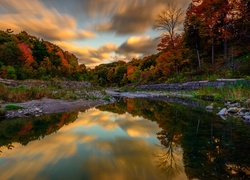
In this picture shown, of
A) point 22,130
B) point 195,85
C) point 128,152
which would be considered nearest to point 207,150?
point 128,152

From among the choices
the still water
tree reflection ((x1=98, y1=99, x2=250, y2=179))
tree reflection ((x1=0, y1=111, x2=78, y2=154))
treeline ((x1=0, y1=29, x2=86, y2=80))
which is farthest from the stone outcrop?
treeline ((x1=0, y1=29, x2=86, y2=80))

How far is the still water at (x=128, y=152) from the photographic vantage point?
314 cm

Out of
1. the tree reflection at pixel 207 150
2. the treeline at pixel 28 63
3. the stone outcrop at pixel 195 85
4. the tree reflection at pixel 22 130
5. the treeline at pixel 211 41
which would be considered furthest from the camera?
the treeline at pixel 28 63

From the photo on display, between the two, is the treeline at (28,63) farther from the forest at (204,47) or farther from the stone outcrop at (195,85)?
the stone outcrop at (195,85)

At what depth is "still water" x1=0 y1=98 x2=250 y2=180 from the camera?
314 centimetres

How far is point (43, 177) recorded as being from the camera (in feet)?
9.95

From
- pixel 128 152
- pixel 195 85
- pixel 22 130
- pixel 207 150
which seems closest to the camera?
pixel 207 150

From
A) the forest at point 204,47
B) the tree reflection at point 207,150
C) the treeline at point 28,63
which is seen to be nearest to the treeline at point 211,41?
the forest at point 204,47

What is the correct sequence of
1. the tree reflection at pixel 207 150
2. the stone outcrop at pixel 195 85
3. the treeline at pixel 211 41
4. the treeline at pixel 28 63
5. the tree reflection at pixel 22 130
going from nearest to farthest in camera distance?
the tree reflection at pixel 207 150 → the tree reflection at pixel 22 130 → the stone outcrop at pixel 195 85 → the treeline at pixel 211 41 → the treeline at pixel 28 63

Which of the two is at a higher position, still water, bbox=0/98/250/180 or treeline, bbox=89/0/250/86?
treeline, bbox=89/0/250/86

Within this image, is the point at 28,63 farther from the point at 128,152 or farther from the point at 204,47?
the point at 128,152

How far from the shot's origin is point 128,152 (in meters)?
A: 4.19

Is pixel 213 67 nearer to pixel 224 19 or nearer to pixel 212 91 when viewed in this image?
pixel 224 19

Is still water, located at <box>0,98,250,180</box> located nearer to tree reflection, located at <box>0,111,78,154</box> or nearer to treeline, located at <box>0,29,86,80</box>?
tree reflection, located at <box>0,111,78,154</box>
